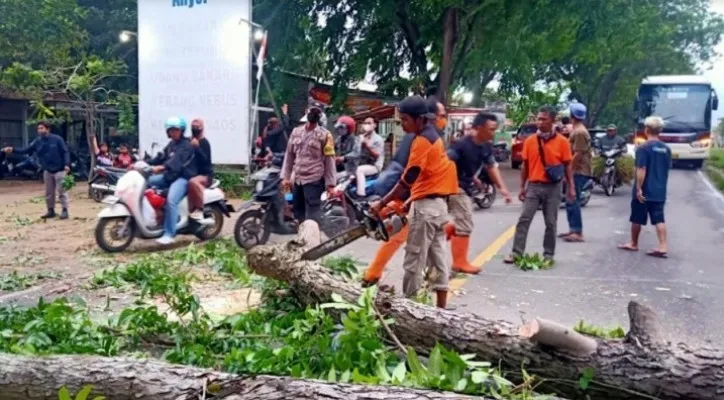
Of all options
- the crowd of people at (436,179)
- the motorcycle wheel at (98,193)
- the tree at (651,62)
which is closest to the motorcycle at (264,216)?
the crowd of people at (436,179)

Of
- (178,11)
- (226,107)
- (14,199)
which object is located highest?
(178,11)

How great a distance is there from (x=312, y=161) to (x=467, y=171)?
1923mm

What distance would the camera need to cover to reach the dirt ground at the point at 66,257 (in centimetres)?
626

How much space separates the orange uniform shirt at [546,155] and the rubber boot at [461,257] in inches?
47.7

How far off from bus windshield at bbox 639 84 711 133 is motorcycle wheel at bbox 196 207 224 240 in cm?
1977

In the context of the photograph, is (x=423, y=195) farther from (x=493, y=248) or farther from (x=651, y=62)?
(x=651, y=62)

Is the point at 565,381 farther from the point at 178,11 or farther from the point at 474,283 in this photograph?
the point at 178,11

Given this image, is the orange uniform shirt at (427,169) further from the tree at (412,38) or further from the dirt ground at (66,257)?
the tree at (412,38)

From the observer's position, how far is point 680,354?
345 cm

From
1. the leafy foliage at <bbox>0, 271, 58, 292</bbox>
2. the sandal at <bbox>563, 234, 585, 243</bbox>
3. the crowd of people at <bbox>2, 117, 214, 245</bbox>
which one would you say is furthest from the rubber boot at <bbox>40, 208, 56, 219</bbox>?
the sandal at <bbox>563, 234, 585, 243</bbox>

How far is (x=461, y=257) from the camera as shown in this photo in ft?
24.2

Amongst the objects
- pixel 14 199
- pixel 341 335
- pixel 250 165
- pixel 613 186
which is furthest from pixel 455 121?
pixel 341 335

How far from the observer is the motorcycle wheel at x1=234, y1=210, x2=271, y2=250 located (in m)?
8.86

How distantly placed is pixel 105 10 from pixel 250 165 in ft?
37.0
